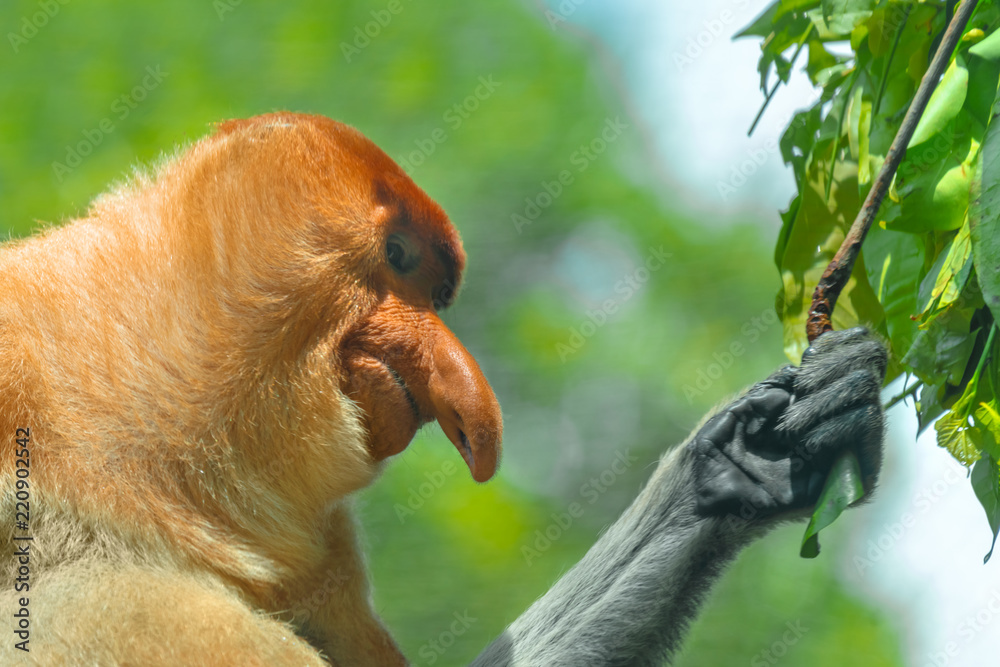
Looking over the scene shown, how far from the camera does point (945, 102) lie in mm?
1129

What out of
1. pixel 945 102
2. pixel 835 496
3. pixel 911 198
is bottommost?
pixel 835 496

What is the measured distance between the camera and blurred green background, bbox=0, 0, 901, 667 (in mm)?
4336

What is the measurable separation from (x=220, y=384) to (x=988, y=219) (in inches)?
44.5

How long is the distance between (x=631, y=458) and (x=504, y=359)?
2.84 feet

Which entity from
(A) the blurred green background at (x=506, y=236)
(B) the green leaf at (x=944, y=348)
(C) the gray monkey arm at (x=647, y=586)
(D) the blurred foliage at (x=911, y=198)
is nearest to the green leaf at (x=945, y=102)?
(D) the blurred foliage at (x=911, y=198)

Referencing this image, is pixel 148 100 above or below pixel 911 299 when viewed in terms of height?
below

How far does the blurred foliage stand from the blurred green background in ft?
8.43

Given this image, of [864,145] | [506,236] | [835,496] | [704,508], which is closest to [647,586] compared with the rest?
→ [704,508]

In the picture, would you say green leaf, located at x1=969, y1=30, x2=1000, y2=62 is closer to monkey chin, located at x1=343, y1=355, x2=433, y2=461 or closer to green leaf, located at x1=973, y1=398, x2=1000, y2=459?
green leaf, located at x1=973, y1=398, x2=1000, y2=459

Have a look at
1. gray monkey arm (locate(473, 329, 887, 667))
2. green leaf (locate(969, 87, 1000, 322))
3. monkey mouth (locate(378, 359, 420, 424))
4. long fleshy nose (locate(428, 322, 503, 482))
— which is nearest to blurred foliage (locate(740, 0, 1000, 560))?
green leaf (locate(969, 87, 1000, 322))

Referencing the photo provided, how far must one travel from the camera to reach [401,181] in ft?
4.99

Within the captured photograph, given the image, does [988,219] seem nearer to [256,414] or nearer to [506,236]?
[256,414]

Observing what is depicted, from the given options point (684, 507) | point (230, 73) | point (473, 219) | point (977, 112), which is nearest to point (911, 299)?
point (977, 112)

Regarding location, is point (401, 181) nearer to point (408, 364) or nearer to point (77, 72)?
point (408, 364)
